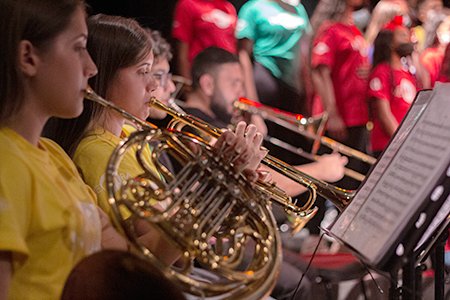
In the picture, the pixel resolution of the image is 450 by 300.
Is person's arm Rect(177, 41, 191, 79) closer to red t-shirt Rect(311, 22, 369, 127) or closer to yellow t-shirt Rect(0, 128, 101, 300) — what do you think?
red t-shirt Rect(311, 22, 369, 127)

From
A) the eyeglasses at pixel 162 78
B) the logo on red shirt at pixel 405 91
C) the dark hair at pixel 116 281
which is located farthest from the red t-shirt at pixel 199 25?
the dark hair at pixel 116 281

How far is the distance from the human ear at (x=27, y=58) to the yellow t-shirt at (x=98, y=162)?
0.51 m

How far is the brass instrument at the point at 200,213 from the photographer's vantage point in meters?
1.61

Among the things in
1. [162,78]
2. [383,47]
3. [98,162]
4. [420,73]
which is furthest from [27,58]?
[420,73]

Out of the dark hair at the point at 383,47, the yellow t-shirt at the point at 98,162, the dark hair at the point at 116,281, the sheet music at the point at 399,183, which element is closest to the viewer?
the dark hair at the point at 116,281

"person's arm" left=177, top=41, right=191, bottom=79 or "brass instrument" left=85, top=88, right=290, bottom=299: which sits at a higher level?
"person's arm" left=177, top=41, right=191, bottom=79

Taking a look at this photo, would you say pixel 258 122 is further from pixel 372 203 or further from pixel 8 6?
pixel 8 6

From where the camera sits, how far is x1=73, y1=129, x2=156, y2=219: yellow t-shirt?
204 cm

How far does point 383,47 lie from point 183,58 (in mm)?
1413

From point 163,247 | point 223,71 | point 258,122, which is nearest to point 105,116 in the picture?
point 163,247

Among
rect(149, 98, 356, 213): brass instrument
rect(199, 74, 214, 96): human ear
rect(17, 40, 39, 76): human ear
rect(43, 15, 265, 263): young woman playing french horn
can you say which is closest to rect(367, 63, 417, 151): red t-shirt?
rect(199, 74, 214, 96): human ear

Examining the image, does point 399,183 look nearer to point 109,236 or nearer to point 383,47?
point 109,236

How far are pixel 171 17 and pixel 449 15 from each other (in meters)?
2.31

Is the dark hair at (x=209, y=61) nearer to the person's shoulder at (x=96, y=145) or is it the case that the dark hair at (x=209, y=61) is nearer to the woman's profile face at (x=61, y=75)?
the person's shoulder at (x=96, y=145)
